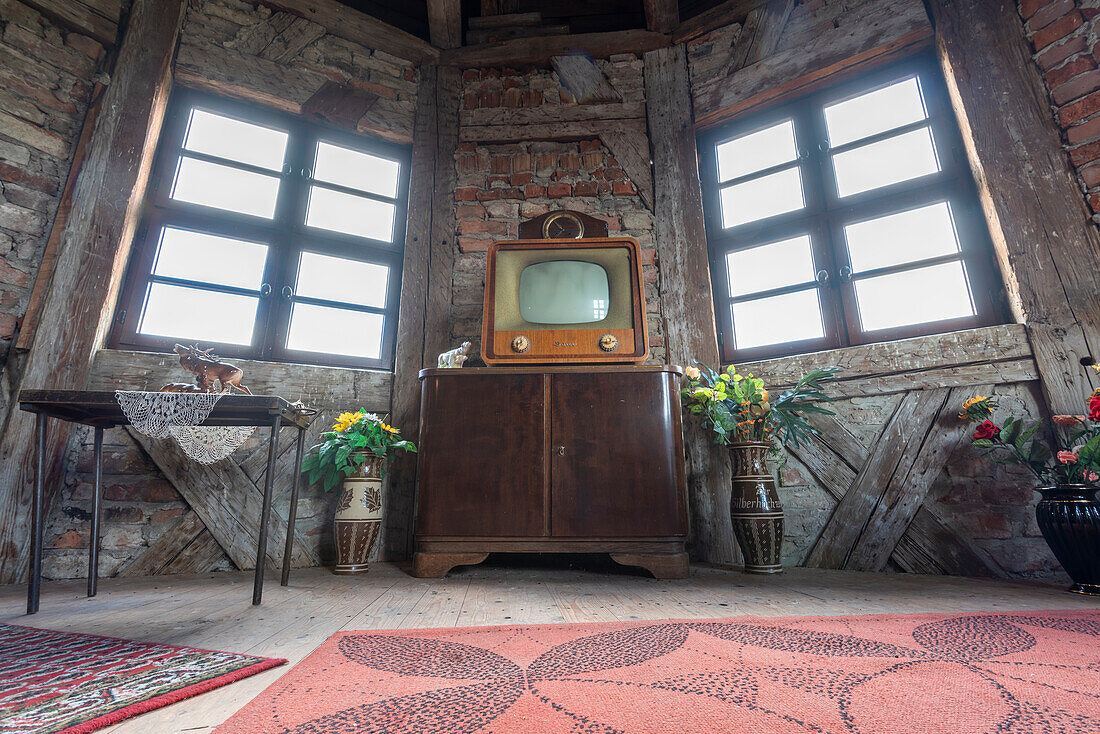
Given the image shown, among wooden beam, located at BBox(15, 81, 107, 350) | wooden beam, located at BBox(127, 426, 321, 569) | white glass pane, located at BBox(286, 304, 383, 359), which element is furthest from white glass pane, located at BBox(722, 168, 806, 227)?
wooden beam, located at BBox(15, 81, 107, 350)

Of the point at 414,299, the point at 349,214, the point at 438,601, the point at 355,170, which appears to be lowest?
the point at 438,601

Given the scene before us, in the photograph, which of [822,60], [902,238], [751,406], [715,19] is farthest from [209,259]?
[902,238]

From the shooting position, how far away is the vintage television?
6.57ft

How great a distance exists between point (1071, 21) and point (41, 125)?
452cm

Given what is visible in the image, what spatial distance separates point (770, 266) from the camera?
8.63 ft

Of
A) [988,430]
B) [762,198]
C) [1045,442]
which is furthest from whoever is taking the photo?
[762,198]

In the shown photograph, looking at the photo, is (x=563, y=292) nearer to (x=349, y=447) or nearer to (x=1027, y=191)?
(x=349, y=447)

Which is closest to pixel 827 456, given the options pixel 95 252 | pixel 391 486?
pixel 391 486

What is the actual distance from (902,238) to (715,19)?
1.66 meters

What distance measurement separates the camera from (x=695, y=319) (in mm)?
2537

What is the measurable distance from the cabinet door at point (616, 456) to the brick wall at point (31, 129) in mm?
2302

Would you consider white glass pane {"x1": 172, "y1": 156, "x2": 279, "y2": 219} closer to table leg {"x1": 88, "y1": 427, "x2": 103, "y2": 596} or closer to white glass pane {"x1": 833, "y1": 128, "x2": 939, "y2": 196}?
table leg {"x1": 88, "y1": 427, "x2": 103, "y2": 596}

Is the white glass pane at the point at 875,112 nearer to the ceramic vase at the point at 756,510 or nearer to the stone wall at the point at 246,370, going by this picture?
the ceramic vase at the point at 756,510

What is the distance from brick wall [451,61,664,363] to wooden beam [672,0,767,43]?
1.01 ft
